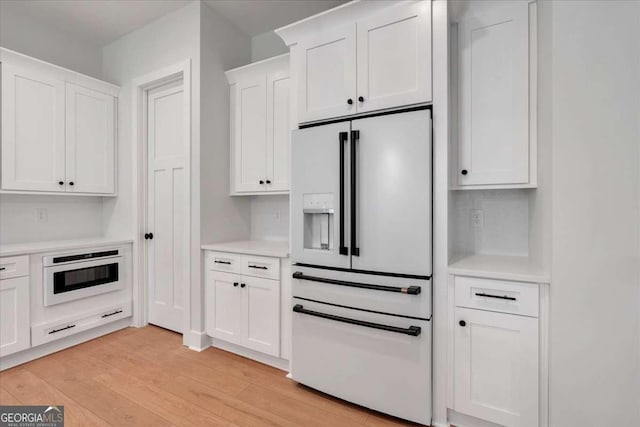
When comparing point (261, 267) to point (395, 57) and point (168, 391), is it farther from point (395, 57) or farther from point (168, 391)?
point (395, 57)

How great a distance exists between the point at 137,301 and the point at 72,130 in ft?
5.85

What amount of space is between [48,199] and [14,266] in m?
0.94

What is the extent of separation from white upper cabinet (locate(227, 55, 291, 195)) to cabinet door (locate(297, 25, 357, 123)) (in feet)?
1.69

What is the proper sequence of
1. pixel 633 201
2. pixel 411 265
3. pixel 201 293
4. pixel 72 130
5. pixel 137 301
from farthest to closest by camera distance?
pixel 137 301, pixel 72 130, pixel 201 293, pixel 411 265, pixel 633 201

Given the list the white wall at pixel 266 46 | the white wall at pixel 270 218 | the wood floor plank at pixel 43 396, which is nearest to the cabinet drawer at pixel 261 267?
the white wall at pixel 270 218

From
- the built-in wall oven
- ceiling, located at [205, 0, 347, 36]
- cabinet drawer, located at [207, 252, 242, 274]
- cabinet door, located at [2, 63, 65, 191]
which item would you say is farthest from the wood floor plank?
ceiling, located at [205, 0, 347, 36]

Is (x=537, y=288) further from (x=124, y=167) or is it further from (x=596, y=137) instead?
(x=124, y=167)

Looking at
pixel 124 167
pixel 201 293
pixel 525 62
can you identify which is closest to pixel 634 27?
pixel 525 62

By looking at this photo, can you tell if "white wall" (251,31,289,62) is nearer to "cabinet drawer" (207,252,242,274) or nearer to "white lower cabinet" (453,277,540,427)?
"cabinet drawer" (207,252,242,274)

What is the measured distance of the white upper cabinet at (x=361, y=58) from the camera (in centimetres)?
179

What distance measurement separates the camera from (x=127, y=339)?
291 centimetres

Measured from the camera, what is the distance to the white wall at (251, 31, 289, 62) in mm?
3092

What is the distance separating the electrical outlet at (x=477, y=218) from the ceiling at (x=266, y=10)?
2.07 metres

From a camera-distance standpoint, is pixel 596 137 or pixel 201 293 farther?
pixel 201 293
